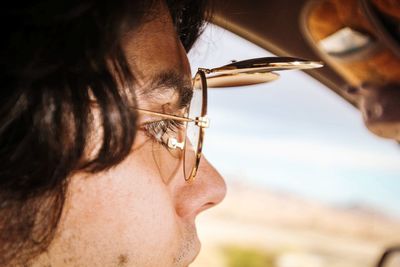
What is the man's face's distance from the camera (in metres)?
0.98

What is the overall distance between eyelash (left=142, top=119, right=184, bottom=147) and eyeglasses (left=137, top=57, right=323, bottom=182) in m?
0.01

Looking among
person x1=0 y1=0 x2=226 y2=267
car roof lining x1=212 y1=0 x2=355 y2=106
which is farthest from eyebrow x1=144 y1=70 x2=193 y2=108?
car roof lining x1=212 y1=0 x2=355 y2=106

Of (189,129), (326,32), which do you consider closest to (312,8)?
(326,32)

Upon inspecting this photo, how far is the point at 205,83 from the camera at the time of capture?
1.17m

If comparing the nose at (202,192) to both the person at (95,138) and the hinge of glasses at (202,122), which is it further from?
the hinge of glasses at (202,122)

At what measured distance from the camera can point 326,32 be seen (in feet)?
5.20

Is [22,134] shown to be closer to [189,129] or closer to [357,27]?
[189,129]

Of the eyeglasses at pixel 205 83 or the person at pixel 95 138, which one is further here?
the eyeglasses at pixel 205 83

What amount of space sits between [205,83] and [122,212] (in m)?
0.34

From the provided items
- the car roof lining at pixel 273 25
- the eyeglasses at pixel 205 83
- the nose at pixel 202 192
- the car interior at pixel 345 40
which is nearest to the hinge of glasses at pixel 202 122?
the eyeglasses at pixel 205 83

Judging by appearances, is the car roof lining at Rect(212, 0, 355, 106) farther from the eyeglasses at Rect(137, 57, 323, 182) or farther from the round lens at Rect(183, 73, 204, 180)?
the round lens at Rect(183, 73, 204, 180)

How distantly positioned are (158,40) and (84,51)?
8.0 inches

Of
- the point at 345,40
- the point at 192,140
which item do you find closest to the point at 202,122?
the point at 192,140

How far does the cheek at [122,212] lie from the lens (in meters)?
0.98
